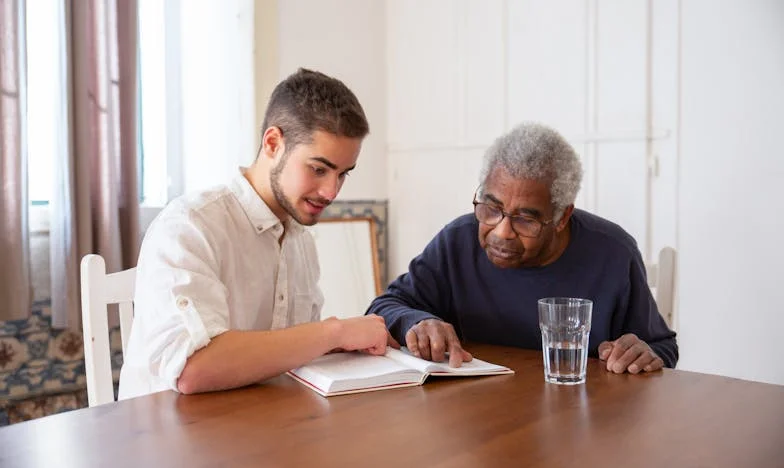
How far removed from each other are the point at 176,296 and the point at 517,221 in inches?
32.5

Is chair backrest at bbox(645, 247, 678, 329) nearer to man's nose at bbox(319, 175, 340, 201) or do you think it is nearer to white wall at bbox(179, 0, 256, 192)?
man's nose at bbox(319, 175, 340, 201)

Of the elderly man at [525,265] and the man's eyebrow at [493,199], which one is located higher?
the man's eyebrow at [493,199]

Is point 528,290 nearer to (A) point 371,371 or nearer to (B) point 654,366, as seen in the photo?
(B) point 654,366

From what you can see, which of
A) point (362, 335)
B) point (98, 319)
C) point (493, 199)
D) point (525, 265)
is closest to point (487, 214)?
point (493, 199)

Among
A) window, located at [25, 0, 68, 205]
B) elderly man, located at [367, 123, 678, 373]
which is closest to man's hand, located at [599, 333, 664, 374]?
elderly man, located at [367, 123, 678, 373]

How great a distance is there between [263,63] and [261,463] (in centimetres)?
264

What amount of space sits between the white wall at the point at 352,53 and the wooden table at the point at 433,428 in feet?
7.99

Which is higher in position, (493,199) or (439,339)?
(493,199)

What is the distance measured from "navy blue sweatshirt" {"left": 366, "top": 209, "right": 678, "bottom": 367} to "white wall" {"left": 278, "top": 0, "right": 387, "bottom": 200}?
175 centimetres

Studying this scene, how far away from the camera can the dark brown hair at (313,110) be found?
158 cm

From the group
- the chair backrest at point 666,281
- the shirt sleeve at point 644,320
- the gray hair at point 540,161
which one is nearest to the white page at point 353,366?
the gray hair at point 540,161

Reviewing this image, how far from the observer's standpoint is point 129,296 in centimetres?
170

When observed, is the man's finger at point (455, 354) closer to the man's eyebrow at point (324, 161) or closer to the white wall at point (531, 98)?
Answer: the man's eyebrow at point (324, 161)

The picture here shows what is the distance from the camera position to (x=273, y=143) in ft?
5.42
